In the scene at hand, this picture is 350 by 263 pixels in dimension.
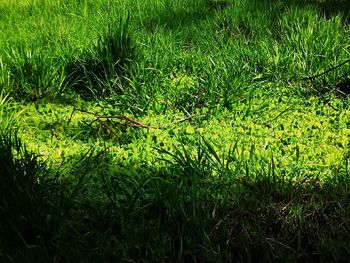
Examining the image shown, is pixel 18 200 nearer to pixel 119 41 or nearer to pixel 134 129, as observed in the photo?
pixel 134 129

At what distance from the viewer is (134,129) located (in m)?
2.91

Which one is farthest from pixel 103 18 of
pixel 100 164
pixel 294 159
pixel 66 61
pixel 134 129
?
pixel 294 159

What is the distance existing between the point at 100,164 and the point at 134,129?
18.0 inches

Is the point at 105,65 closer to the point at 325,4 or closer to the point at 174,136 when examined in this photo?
the point at 174,136

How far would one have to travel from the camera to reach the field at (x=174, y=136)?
189cm

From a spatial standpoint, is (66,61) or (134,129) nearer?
(134,129)

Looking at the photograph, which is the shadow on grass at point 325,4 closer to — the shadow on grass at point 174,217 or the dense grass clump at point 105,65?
the dense grass clump at point 105,65

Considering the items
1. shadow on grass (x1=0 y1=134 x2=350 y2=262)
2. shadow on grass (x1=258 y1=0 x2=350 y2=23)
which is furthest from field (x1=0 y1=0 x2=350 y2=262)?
shadow on grass (x1=258 y1=0 x2=350 y2=23)

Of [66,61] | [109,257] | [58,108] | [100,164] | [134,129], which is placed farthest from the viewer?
[66,61]

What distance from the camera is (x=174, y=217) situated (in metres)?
2.03

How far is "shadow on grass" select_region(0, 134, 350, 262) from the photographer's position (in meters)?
1.83

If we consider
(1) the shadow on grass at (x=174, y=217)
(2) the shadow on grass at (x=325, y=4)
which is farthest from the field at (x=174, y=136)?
(2) the shadow on grass at (x=325, y=4)

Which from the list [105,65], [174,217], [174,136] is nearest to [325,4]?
[105,65]

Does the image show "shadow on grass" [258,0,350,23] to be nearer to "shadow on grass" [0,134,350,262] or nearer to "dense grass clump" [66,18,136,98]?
"dense grass clump" [66,18,136,98]
